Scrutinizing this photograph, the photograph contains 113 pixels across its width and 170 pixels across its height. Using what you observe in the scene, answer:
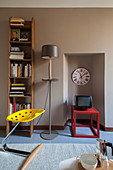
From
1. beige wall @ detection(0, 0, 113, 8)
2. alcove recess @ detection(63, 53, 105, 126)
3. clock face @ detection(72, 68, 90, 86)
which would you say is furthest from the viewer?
clock face @ detection(72, 68, 90, 86)

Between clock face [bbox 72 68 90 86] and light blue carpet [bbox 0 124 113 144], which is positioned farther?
clock face [bbox 72 68 90 86]

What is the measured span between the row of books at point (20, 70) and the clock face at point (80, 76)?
1.33m

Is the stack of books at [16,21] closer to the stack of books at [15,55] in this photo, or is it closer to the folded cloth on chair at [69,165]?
the stack of books at [15,55]

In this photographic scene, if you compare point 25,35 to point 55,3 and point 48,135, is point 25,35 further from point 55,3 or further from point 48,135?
point 48,135

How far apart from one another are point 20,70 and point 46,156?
1919 millimetres

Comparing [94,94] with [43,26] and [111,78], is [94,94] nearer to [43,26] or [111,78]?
[111,78]

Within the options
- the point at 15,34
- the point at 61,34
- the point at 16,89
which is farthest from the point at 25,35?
the point at 16,89

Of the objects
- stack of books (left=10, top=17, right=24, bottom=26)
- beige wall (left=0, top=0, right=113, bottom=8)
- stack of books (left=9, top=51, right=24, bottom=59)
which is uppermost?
beige wall (left=0, top=0, right=113, bottom=8)

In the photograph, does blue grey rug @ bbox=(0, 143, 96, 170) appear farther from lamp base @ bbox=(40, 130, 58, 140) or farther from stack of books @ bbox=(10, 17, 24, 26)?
stack of books @ bbox=(10, 17, 24, 26)

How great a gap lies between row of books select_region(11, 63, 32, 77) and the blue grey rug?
1.59m

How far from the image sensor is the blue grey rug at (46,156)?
91cm

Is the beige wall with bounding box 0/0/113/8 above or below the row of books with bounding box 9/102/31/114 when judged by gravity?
above

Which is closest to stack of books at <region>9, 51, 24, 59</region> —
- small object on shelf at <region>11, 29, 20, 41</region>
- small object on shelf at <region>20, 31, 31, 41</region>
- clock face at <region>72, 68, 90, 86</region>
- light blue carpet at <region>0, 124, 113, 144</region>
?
small object on shelf at <region>11, 29, 20, 41</region>

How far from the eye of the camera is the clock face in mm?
3104
